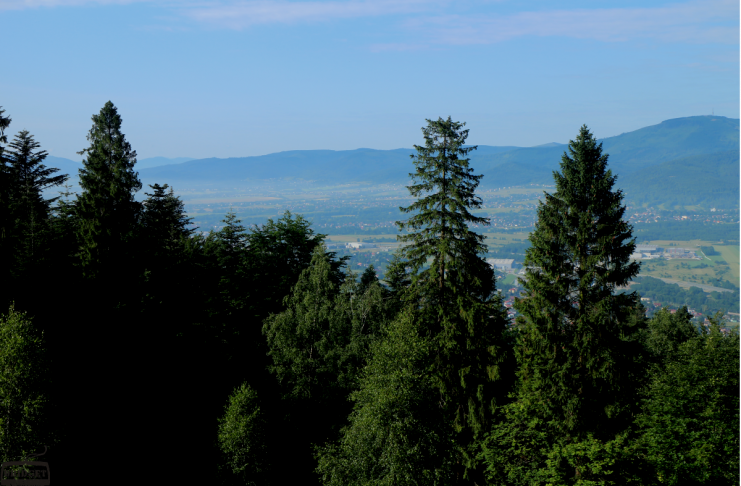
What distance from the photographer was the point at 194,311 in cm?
2903

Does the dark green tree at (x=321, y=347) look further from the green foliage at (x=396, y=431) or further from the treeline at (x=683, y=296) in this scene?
the treeline at (x=683, y=296)

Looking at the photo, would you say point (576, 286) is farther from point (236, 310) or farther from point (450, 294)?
point (236, 310)

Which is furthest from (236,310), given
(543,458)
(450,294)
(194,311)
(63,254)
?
(543,458)

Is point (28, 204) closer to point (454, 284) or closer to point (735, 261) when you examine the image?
point (454, 284)

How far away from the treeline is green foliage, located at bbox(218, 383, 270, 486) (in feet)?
128

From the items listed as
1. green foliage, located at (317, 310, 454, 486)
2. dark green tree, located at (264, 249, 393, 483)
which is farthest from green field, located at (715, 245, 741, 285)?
dark green tree, located at (264, 249, 393, 483)

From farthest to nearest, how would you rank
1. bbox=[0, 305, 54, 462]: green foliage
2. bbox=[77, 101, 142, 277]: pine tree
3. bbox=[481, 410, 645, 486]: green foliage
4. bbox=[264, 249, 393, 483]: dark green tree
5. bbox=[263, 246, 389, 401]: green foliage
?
bbox=[77, 101, 142, 277]: pine tree → bbox=[264, 249, 393, 483]: dark green tree → bbox=[263, 246, 389, 401]: green foliage → bbox=[0, 305, 54, 462]: green foliage → bbox=[481, 410, 645, 486]: green foliage

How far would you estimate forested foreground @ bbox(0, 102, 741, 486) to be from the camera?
17516mm

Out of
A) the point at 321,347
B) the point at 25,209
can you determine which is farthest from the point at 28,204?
the point at 321,347

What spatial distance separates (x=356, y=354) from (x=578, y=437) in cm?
947

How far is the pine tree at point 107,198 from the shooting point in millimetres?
27578

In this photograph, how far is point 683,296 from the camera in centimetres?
6656

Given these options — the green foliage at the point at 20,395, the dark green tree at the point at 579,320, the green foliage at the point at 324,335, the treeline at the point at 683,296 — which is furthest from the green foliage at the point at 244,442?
the treeline at the point at 683,296

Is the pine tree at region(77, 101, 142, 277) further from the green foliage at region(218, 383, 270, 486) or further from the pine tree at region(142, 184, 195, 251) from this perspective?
the green foliage at region(218, 383, 270, 486)
